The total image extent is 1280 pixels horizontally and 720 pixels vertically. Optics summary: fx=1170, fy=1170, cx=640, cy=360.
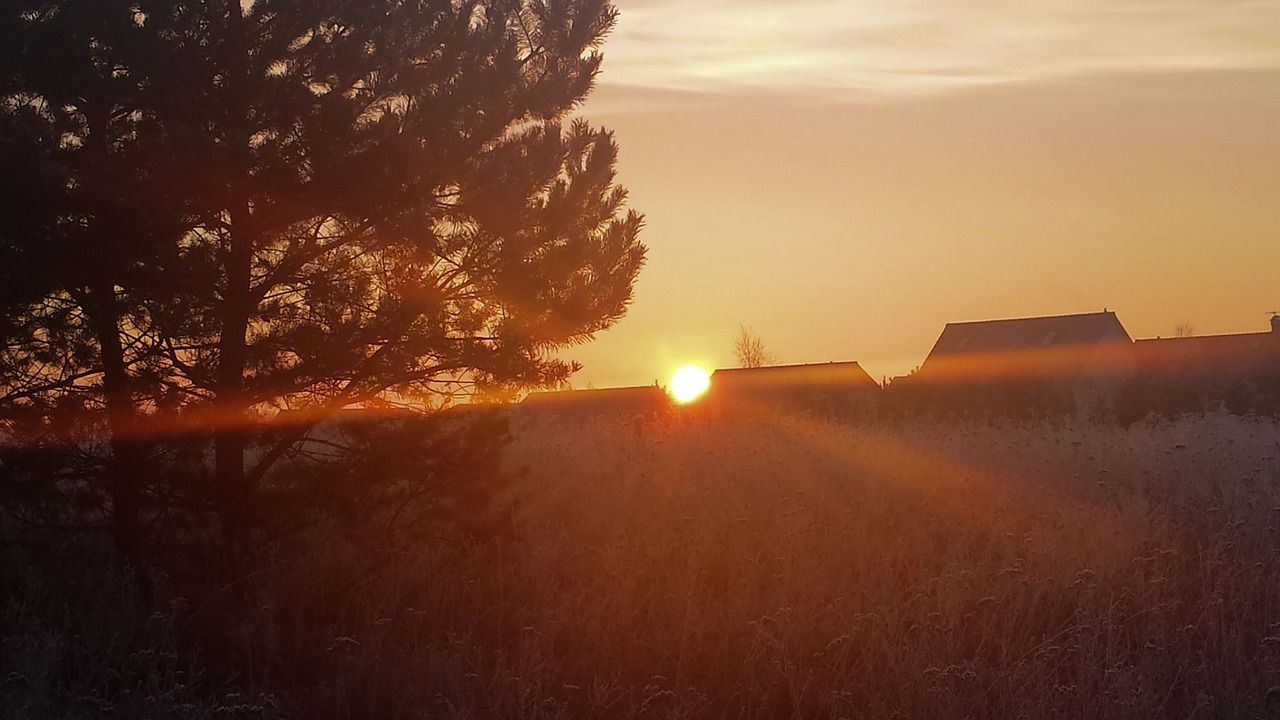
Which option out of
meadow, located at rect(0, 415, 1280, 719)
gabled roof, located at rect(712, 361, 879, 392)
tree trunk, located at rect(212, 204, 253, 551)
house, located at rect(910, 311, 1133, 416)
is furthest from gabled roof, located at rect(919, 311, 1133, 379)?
tree trunk, located at rect(212, 204, 253, 551)

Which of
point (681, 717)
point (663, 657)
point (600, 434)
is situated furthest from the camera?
point (600, 434)

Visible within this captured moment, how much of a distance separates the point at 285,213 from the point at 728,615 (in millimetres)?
3960

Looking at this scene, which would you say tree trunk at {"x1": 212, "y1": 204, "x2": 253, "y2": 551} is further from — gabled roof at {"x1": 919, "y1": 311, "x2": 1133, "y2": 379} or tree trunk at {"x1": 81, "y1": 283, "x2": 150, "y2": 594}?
gabled roof at {"x1": 919, "y1": 311, "x2": 1133, "y2": 379}

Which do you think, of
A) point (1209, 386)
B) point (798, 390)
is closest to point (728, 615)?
point (1209, 386)

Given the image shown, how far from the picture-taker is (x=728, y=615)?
7043mm

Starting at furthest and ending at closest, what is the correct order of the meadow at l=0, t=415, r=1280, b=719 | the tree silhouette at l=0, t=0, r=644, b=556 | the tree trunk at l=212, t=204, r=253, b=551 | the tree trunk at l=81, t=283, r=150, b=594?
the tree trunk at l=212, t=204, r=253, b=551 < the tree trunk at l=81, t=283, r=150, b=594 < the tree silhouette at l=0, t=0, r=644, b=556 < the meadow at l=0, t=415, r=1280, b=719

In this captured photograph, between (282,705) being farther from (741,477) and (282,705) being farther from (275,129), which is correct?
(741,477)

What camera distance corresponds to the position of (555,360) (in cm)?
907

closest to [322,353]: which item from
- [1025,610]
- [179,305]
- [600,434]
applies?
[179,305]

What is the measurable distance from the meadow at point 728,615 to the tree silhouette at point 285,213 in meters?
1.14

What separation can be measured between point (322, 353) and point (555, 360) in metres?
1.92

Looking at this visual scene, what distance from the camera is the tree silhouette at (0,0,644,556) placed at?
743 cm

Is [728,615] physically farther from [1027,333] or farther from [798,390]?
[1027,333]

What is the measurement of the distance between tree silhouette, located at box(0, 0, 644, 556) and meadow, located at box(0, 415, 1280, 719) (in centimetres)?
114
